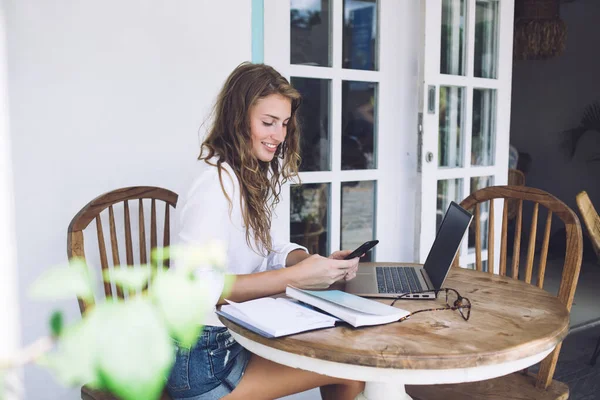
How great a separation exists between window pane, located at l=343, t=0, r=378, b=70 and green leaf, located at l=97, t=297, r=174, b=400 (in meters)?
1.54

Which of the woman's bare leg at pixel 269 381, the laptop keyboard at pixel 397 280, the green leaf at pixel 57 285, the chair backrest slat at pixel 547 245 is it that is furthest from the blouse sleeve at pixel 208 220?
the chair backrest slat at pixel 547 245

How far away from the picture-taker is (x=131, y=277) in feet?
6.45

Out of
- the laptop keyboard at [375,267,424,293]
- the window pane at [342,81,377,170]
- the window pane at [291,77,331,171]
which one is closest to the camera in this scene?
the laptop keyboard at [375,267,424,293]

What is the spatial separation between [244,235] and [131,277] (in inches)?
21.3

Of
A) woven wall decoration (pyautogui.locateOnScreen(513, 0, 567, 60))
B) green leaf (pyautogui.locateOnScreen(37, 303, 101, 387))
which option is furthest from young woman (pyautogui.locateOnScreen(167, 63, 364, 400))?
woven wall decoration (pyautogui.locateOnScreen(513, 0, 567, 60))

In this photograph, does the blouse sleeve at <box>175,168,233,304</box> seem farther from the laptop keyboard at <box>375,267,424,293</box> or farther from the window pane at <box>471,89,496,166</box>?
the window pane at <box>471,89,496,166</box>

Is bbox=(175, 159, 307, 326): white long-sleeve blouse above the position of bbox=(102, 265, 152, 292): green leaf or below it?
above

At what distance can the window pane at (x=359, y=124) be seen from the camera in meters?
2.79

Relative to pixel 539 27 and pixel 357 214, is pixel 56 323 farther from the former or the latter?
pixel 539 27

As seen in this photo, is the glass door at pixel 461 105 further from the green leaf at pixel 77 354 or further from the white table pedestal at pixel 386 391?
the green leaf at pixel 77 354

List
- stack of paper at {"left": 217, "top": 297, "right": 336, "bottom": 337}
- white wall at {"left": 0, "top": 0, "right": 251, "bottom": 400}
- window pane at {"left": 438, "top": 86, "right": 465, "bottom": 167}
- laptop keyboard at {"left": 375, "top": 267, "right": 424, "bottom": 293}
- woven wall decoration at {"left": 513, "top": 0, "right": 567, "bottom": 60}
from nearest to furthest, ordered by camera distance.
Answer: stack of paper at {"left": 217, "top": 297, "right": 336, "bottom": 337}, laptop keyboard at {"left": 375, "top": 267, "right": 424, "bottom": 293}, white wall at {"left": 0, "top": 0, "right": 251, "bottom": 400}, window pane at {"left": 438, "top": 86, "right": 465, "bottom": 167}, woven wall decoration at {"left": 513, "top": 0, "right": 567, "bottom": 60}

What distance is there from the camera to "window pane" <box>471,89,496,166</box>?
3.22 metres

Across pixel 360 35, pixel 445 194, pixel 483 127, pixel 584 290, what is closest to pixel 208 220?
pixel 360 35

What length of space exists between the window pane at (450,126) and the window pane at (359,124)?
1.31 ft
